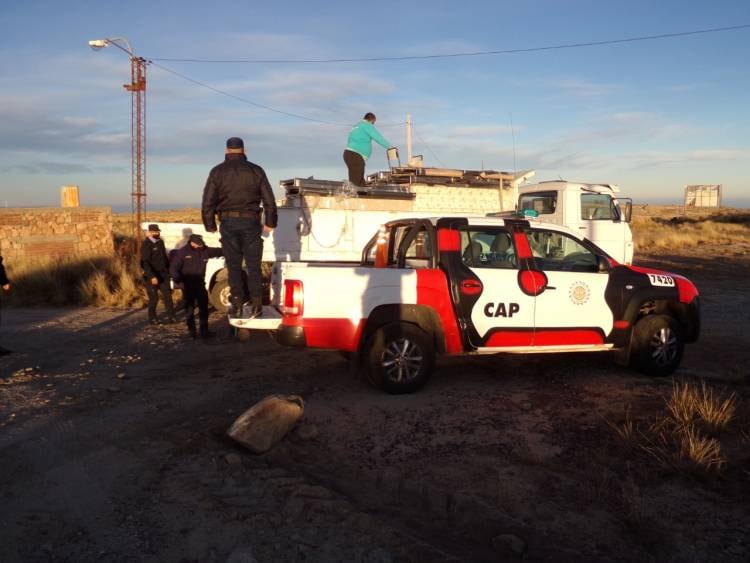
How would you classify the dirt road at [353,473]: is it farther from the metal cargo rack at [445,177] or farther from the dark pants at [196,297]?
the metal cargo rack at [445,177]

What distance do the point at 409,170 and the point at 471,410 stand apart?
28.4ft

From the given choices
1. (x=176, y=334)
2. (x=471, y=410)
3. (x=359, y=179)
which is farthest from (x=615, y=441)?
(x=359, y=179)

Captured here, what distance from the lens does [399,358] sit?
6750 millimetres

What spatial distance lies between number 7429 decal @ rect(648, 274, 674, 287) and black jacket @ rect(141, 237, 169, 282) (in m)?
7.33

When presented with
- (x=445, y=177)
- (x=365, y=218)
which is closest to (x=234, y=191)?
(x=365, y=218)

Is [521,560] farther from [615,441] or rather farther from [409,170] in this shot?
[409,170]

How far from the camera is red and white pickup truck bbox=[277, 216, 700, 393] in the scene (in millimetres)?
6645

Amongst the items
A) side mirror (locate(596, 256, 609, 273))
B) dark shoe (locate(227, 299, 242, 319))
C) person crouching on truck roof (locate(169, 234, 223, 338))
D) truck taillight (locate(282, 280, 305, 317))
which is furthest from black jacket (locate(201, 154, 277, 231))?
side mirror (locate(596, 256, 609, 273))

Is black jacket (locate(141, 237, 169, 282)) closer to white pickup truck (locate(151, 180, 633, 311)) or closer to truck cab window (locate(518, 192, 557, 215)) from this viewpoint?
white pickup truck (locate(151, 180, 633, 311))

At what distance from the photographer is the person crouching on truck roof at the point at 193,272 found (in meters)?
9.59

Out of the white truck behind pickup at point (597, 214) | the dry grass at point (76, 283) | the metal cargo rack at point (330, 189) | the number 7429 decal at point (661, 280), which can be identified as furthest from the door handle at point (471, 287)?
the dry grass at point (76, 283)

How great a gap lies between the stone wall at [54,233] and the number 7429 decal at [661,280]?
1383 cm

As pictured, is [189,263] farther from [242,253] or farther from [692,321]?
[692,321]

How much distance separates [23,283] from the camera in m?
14.6
